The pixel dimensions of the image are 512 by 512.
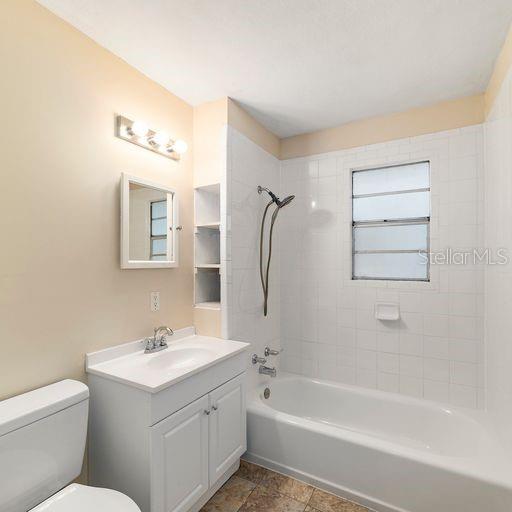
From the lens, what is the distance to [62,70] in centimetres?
145

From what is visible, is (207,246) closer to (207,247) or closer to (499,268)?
(207,247)

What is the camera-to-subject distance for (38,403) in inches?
46.9

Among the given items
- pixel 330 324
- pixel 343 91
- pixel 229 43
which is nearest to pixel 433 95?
pixel 343 91

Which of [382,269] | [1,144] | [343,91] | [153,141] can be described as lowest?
[382,269]

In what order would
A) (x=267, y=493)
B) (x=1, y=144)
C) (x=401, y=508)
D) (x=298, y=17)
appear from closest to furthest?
(x=1, y=144), (x=298, y=17), (x=401, y=508), (x=267, y=493)

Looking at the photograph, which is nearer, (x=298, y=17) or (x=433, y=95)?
(x=298, y=17)

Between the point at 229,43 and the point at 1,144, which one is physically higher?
the point at 229,43

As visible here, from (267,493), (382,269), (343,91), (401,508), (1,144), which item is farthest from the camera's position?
(382,269)

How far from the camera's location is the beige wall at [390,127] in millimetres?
2119

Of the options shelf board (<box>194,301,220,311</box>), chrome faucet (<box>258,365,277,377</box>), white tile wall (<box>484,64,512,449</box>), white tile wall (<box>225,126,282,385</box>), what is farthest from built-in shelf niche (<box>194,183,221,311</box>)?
white tile wall (<box>484,64,512,449</box>)

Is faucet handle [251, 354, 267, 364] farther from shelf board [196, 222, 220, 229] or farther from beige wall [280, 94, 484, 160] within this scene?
beige wall [280, 94, 484, 160]

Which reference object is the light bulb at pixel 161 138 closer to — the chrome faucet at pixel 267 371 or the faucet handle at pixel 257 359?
the faucet handle at pixel 257 359

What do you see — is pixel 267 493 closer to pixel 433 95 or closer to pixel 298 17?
pixel 298 17

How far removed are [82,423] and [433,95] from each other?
2.86 meters
